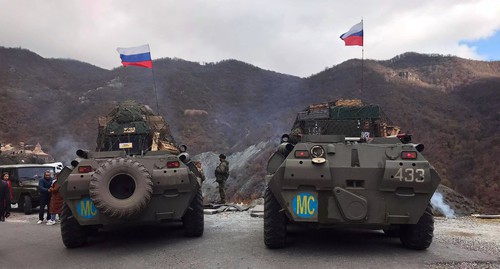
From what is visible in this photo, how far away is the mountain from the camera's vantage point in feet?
106

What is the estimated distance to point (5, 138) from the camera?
4478cm

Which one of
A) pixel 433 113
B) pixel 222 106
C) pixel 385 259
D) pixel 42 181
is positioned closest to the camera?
pixel 385 259

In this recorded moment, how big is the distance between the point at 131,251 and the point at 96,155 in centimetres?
183

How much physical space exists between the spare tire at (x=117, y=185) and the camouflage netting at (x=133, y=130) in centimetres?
331

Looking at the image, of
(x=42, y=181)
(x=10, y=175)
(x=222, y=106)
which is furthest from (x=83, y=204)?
(x=222, y=106)

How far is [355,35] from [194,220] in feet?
30.2

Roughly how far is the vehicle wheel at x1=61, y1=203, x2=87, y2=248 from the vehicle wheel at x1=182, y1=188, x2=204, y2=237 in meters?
1.74

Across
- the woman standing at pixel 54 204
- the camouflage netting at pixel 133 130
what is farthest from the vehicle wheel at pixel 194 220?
the woman standing at pixel 54 204

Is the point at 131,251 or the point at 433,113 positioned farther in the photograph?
the point at 433,113

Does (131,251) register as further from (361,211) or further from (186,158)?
(361,211)

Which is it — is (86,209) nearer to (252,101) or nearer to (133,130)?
(133,130)

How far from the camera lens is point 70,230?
7.68 m

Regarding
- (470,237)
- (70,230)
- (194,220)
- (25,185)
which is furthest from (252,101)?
(70,230)

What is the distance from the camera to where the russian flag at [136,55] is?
14984 mm
